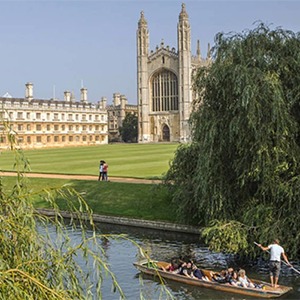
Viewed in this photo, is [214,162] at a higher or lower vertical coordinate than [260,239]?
higher

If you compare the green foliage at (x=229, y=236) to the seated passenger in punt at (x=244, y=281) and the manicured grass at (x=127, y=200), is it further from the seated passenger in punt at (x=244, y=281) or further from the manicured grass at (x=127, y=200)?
the manicured grass at (x=127, y=200)

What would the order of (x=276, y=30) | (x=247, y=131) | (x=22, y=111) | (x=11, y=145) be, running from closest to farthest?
(x=11, y=145)
(x=247, y=131)
(x=276, y=30)
(x=22, y=111)

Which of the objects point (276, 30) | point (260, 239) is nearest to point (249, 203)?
point (260, 239)

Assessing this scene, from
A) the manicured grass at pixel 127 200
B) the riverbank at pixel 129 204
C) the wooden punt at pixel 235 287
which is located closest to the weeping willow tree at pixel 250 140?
the wooden punt at pixel 235 287

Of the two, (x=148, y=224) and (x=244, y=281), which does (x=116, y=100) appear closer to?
(x=148, y=224)

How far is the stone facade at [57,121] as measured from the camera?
7600cm

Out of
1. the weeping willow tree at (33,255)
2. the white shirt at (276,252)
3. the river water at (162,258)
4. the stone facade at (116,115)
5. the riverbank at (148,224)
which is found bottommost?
the river water at (162,258)

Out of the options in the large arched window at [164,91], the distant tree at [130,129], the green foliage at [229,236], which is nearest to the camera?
the green foliage at [229,236]

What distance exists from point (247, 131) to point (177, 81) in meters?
75.7

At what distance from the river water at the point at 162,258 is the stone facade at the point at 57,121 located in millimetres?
56027

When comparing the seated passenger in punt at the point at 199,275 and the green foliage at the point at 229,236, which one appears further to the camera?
the green foliage at the point at 229,236

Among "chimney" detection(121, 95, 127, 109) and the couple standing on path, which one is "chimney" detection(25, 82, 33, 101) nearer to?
"chimney" detection(121, 95, 127, 109)

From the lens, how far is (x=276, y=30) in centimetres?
1499

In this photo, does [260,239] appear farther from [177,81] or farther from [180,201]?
[177,81]
